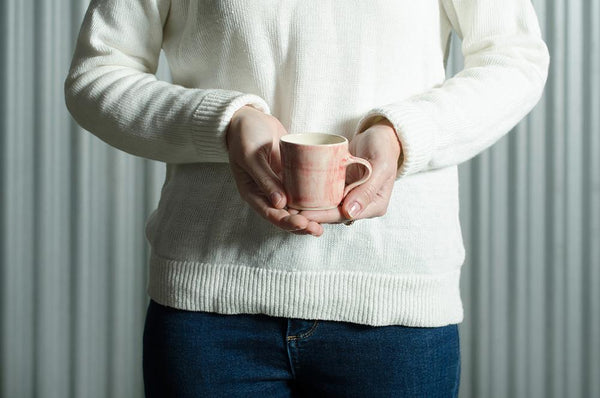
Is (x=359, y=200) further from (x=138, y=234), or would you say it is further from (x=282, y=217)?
(x=138, y=234)

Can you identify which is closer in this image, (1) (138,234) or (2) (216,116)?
(2) (216,116)

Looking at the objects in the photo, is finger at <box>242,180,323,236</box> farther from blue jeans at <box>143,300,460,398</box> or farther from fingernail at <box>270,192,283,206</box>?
blue jeans at <box>143,300,460,398</box>

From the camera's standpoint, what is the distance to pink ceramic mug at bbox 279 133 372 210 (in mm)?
798

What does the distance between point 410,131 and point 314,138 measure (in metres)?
0.11

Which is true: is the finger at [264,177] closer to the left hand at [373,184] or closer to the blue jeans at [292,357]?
the left hand at [373,184]

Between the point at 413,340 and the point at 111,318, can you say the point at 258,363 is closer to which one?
the point at 413,340

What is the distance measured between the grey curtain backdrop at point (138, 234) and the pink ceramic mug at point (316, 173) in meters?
1.39

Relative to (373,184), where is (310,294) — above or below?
below

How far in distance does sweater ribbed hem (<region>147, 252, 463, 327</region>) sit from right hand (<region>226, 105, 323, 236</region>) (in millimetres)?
106

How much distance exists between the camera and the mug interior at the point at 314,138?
851 millimetres

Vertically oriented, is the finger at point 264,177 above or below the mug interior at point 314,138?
below

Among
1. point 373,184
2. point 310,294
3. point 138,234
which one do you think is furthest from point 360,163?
point 138,234

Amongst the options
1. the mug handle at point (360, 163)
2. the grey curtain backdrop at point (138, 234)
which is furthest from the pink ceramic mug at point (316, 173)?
the grey curtain backdrop at point (138, 234)

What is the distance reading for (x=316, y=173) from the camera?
0.80 m
